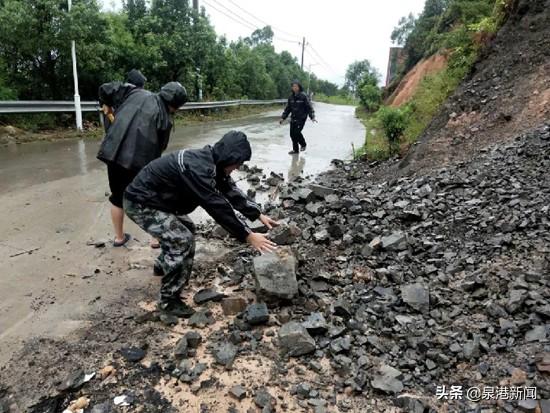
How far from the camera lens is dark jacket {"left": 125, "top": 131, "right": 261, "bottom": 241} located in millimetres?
3012

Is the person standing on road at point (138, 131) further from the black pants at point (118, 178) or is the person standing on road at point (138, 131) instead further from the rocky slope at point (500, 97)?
the rocky slope at point (500, 97)

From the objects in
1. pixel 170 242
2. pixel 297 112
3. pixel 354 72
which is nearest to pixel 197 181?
pixel 170 242

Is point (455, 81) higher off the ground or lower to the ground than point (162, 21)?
lower

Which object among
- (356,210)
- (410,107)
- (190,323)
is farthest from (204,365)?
(410,107)

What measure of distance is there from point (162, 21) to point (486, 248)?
18.2 metres

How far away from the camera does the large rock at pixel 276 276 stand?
3463 mm

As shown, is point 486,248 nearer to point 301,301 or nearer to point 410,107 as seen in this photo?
point 301,301

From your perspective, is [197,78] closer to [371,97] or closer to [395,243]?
[371,97]

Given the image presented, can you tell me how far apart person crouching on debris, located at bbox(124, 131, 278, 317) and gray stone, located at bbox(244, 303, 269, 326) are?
49cm

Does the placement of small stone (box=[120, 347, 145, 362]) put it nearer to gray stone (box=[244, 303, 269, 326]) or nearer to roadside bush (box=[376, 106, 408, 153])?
gray stone (box=[244, 303, 269, 326])

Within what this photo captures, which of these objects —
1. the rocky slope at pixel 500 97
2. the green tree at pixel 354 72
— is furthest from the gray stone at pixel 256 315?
the green tree at pixel 354 72

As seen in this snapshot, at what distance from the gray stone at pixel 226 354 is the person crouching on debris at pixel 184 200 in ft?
1.83

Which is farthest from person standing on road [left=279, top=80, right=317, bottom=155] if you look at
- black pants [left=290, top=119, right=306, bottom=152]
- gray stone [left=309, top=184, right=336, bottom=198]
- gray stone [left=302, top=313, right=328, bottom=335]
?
gray stone [left=302, top=313, right=328, bottom=335]

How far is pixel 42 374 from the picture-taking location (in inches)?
106
